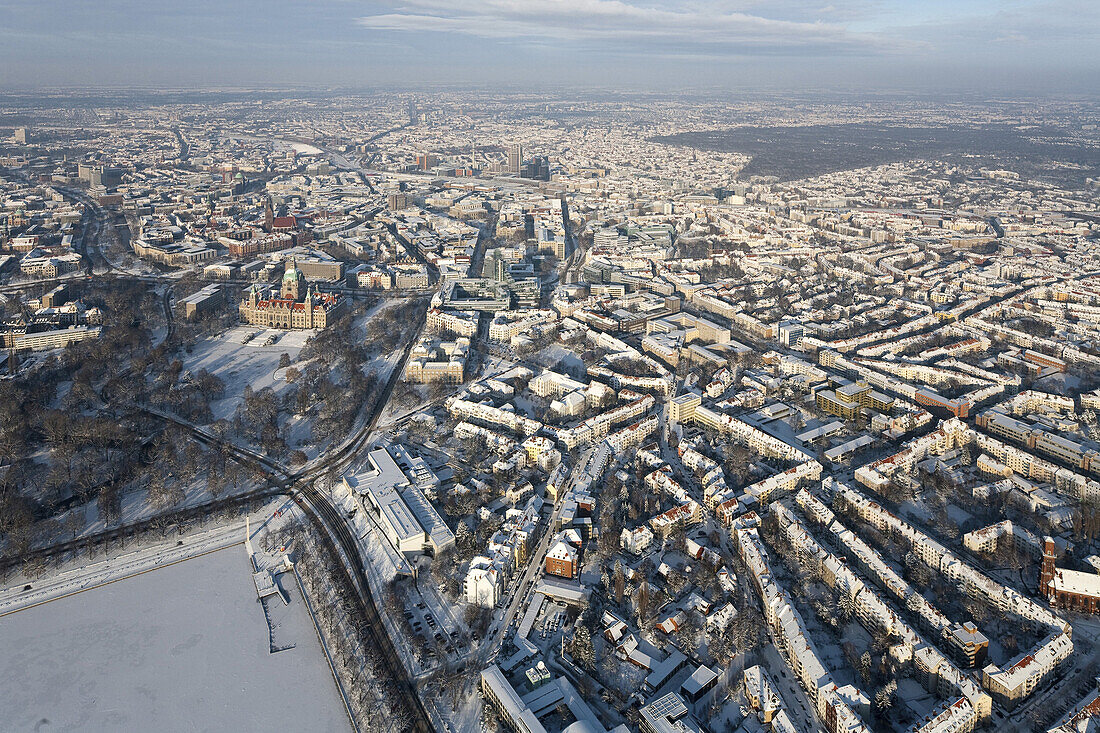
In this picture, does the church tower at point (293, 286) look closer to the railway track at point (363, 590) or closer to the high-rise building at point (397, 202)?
the railway track at point (363, 590)

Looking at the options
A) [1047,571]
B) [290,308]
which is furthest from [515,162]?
[1047,571]

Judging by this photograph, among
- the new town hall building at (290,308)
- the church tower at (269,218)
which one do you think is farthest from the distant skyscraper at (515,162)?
the new town hall building at (290,308)

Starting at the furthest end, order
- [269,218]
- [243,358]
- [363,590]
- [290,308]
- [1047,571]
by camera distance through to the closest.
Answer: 1. [269,218]
2. [290,308]
3. [243,358]
4. [363,590]
5. [1047,571]

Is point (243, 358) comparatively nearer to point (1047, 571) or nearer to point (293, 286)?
point (293, 286)

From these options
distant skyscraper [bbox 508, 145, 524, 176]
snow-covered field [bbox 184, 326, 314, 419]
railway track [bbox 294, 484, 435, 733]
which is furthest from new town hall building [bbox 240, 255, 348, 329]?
distant skyscraper [bbox 508, 145, 524, 176]

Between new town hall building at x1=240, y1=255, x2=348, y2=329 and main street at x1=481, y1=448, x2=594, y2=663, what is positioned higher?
new town hall building at x1=240, y1=255, x2=348, y2=329

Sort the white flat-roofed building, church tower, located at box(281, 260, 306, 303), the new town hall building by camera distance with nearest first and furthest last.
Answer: the white flat-roofed building
the new town hall building
church tower, located at box(281, 260, 306, 303)

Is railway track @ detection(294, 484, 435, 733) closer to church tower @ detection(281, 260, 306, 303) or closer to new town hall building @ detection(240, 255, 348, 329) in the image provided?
new town hall building @ detection(240, 255, 348, 329)
